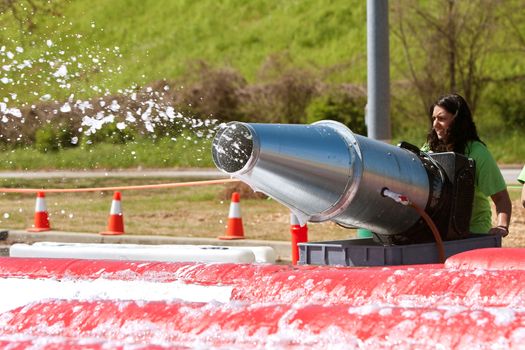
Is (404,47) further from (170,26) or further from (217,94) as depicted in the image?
(170,26)

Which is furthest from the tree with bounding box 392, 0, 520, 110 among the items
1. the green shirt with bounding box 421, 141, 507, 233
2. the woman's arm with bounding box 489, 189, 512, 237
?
the green shirt with bounding box 421, 141, 507, 233

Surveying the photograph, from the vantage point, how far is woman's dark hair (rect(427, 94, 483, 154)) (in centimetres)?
643

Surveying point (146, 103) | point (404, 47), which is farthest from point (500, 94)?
point (146, 103)

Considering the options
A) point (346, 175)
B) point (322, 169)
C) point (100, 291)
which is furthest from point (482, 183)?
point (100, 291)

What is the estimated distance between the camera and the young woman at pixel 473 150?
21.1ft

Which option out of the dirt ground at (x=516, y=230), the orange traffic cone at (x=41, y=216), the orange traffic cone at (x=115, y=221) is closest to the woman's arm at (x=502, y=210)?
the dirt ground at (x=516, y=230)

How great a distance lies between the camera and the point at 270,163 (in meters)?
5.65

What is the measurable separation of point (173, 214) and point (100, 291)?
10987 millimetres

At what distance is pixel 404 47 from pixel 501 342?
2961 cm

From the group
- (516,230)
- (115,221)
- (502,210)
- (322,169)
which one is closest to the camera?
(322,169)

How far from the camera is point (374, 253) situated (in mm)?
5953

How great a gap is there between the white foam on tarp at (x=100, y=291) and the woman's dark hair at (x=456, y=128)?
197 centimetres

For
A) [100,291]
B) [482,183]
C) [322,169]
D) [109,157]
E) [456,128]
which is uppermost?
[456,128]

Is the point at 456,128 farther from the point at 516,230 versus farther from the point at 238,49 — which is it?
the point at 238,49
